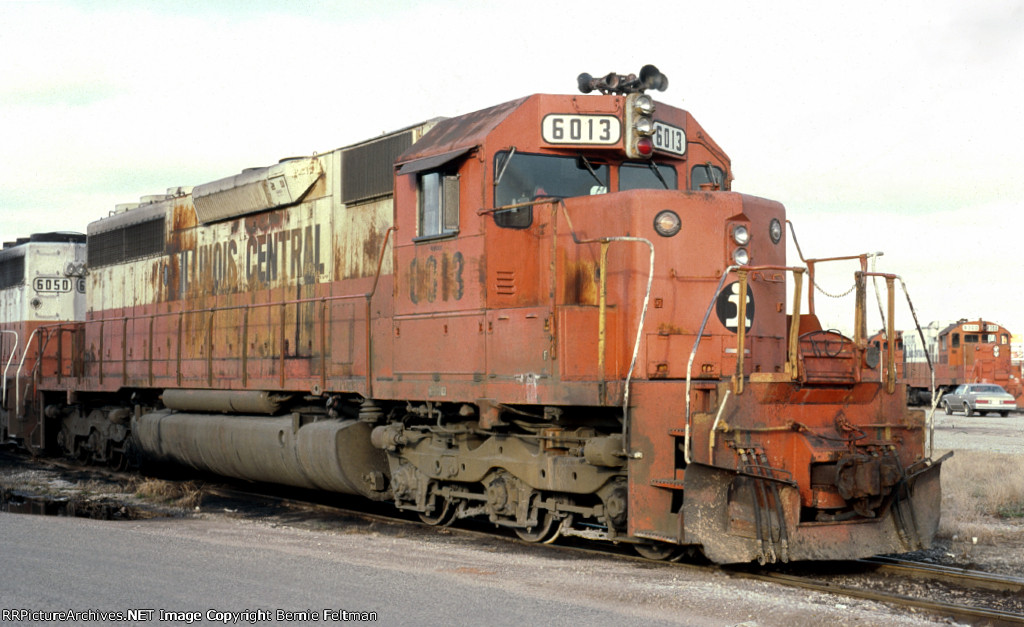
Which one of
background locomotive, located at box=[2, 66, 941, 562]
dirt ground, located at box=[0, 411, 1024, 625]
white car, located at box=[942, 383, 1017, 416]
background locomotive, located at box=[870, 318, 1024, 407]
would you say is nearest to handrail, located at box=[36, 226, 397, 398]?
background locomotive, located at box=[2, 66, 941, 562]

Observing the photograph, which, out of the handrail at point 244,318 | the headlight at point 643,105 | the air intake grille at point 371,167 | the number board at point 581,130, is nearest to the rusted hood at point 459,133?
the number board at point 581,130

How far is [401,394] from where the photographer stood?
32.7ft

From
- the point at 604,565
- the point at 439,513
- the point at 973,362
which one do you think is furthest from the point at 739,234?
the point at 973,362

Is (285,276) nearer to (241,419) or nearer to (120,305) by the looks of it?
(241,419)

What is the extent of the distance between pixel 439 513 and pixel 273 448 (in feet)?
8.77

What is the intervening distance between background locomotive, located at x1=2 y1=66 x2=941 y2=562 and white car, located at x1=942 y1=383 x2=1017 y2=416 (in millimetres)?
30745

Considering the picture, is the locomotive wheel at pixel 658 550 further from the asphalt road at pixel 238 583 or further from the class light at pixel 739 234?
the class light at pixel 739 234

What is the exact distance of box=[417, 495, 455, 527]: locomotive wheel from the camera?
10.2 metres

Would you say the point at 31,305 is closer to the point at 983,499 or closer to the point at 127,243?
the point at 127,243

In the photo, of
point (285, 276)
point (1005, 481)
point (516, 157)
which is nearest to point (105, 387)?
point (285, 276)

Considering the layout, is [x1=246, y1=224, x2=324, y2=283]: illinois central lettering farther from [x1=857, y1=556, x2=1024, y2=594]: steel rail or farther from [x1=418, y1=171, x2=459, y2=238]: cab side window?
[x1=857, y1=556, x2=1024, y2=594]: steel rail

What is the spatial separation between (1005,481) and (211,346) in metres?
10.3

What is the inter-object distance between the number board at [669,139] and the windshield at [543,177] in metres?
0.55

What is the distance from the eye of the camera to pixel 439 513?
10.5 meters
